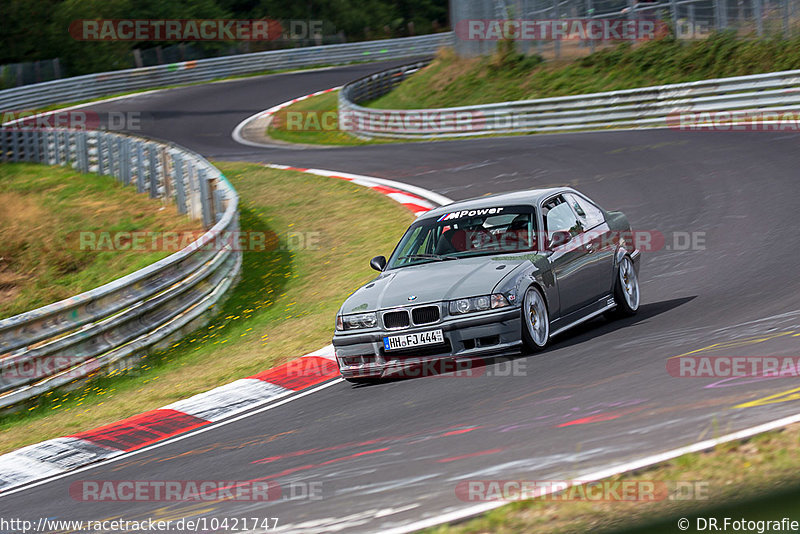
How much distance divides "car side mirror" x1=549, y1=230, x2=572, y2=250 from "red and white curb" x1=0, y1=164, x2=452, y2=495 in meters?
2.21

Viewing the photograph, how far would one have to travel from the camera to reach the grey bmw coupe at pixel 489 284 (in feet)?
26.5

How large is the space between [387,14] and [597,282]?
6967cm

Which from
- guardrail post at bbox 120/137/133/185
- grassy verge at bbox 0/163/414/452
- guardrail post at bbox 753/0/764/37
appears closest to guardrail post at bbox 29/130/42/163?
guardrail post at bbox 120/137/133/185

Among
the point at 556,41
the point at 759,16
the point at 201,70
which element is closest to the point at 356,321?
the point at 759,16

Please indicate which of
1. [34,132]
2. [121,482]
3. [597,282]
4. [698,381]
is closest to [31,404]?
[121,482]

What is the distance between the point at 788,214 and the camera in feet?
42.1

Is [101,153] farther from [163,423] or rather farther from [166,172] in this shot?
[163,423]

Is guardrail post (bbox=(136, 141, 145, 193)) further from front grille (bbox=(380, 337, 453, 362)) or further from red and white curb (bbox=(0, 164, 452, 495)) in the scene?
front grille (bbox=(380, 337, 453, 362))

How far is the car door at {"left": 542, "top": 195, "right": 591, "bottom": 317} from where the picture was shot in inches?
347

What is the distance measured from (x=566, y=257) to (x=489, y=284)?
116 cm

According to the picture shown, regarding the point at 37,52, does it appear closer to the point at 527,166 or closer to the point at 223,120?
the point at 223,120

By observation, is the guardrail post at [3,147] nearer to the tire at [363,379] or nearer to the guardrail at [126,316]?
the guardrail at [126,316]

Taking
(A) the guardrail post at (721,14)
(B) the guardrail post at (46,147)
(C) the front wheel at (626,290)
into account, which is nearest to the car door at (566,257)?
(C) the front wheel at (626,290)

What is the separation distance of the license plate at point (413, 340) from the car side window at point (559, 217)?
1581 millimetres
